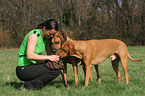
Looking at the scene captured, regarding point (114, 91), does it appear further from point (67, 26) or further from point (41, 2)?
point (41, 2)

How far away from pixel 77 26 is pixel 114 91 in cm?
2142

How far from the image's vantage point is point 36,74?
3.67 metres

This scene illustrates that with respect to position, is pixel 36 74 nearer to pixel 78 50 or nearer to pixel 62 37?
pixel 78 50

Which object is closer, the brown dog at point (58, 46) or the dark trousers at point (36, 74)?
the dark trousers at point (36, 74)

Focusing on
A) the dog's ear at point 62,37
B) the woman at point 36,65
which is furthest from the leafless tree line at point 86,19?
the woman at point 36,65

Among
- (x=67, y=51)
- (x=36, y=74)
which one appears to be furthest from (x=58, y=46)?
(x=36, y=74)

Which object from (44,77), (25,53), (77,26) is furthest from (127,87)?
(77,26)

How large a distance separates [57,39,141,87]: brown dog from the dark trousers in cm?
48

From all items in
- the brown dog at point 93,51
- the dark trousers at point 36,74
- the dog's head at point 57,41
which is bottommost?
the dark trousers at point 36,74

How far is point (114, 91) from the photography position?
346 cm

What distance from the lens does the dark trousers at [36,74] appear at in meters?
3.64

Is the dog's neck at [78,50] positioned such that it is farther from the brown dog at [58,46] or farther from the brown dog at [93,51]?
the brown dog at [58,46]

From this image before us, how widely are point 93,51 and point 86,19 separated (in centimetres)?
2043

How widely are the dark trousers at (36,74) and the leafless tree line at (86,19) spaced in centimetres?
1947
